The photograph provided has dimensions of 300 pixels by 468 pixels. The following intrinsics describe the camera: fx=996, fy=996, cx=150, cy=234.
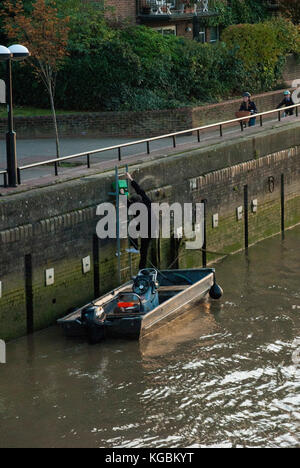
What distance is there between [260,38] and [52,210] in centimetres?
2179

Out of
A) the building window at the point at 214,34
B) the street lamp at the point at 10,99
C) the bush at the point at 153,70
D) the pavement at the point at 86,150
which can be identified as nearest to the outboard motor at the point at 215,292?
the pavement at the point at 86,150

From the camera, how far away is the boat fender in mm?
23812

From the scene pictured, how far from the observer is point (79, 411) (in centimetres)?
1748

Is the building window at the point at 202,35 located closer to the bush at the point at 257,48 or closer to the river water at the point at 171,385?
the bush at the point at 257,48

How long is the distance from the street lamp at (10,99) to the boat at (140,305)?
10.8 feet

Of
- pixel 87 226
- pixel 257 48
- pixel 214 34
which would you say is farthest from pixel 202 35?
pixel 87 226

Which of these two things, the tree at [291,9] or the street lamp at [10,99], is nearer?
the street lamp at [10,99]

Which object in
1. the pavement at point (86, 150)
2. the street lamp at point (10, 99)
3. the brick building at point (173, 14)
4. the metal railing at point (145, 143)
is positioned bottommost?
the pavement at point (86, 150)

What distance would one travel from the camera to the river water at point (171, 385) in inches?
652

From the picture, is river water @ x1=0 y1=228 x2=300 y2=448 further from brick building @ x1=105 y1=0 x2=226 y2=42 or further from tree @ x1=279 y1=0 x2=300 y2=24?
tree @ x1=279 y1=0 x2=300 y2=24

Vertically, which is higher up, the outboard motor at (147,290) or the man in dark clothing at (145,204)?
the man in dark clothing at (145,204)

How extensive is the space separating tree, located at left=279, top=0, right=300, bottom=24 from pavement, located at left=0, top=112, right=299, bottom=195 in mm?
13432

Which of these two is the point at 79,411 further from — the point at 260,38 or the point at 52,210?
the point at 260,38
